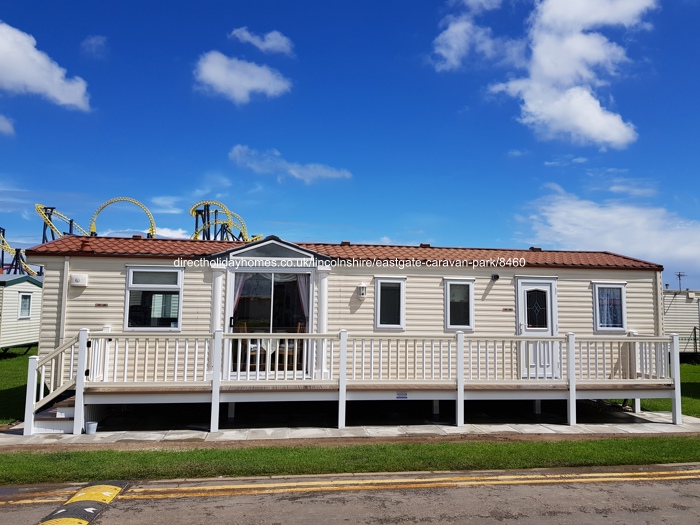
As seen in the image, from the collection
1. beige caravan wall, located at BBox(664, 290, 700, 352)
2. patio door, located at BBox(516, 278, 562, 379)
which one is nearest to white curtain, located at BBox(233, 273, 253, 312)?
patio door, located at BBox(516, 278, 562, 379)

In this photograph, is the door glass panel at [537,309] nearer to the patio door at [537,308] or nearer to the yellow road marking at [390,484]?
the patio door at [537,308]

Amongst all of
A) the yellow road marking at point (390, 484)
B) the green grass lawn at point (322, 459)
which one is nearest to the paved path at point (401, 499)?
the yellow road marking at point (390, 484)

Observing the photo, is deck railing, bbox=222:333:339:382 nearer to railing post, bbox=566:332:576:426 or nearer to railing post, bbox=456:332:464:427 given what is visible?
railing post, bbox=456:332:464:427

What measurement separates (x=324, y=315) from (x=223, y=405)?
2613mm

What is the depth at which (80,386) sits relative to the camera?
8.00 metres

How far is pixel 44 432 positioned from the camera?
8.01 meters

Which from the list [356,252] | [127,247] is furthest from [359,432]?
[127,247]

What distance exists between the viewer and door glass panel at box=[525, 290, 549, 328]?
1071 centimetres

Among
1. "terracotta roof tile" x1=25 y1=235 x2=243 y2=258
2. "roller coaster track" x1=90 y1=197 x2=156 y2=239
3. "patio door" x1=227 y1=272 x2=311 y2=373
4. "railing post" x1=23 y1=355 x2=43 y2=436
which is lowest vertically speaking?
"railing post" x1=23 y1=355 x2=43 y2=436

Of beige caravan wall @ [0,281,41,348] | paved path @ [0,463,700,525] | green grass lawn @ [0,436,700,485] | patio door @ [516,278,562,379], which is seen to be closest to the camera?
paved path @ [0,463,700,525]

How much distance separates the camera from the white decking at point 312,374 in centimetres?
824

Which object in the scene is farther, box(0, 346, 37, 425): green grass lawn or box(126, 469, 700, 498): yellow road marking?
box(0, 346, 37, 425): green grass lawn

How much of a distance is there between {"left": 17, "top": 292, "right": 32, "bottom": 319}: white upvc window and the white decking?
12995 millimetres

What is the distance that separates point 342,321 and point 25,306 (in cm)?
1707
